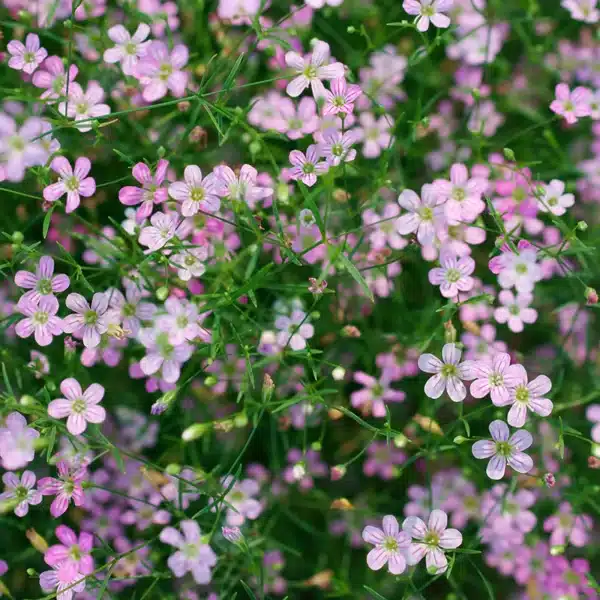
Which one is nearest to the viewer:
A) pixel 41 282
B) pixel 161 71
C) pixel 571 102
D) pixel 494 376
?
pixel 494 376

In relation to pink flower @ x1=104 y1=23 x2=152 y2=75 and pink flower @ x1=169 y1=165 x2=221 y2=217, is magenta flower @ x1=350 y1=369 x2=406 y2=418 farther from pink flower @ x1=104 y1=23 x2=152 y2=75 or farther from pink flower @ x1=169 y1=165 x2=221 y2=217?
pink flower @ x1=104 y1=23 x2=152 y2=75

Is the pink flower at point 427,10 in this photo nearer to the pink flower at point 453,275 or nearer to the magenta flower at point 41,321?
the pink flower at point 453,275

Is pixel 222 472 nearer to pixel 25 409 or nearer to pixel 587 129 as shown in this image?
pixel 25 409

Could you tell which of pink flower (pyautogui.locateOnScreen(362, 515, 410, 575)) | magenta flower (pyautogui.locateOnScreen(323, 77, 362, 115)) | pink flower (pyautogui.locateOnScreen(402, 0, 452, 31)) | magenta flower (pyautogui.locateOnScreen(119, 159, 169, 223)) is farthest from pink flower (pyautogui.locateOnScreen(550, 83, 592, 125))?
pink flower (pyautogui.locateOnScreen(362, 515, 410, 575))

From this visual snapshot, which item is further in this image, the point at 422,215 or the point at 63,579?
the point at 422,215

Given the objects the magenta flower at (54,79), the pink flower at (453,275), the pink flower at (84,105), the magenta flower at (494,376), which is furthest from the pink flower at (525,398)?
the magenta flower at (54,79)

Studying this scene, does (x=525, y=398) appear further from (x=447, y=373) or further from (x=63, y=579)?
(x=63, y=579)

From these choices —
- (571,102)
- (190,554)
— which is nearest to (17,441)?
(190,554)
